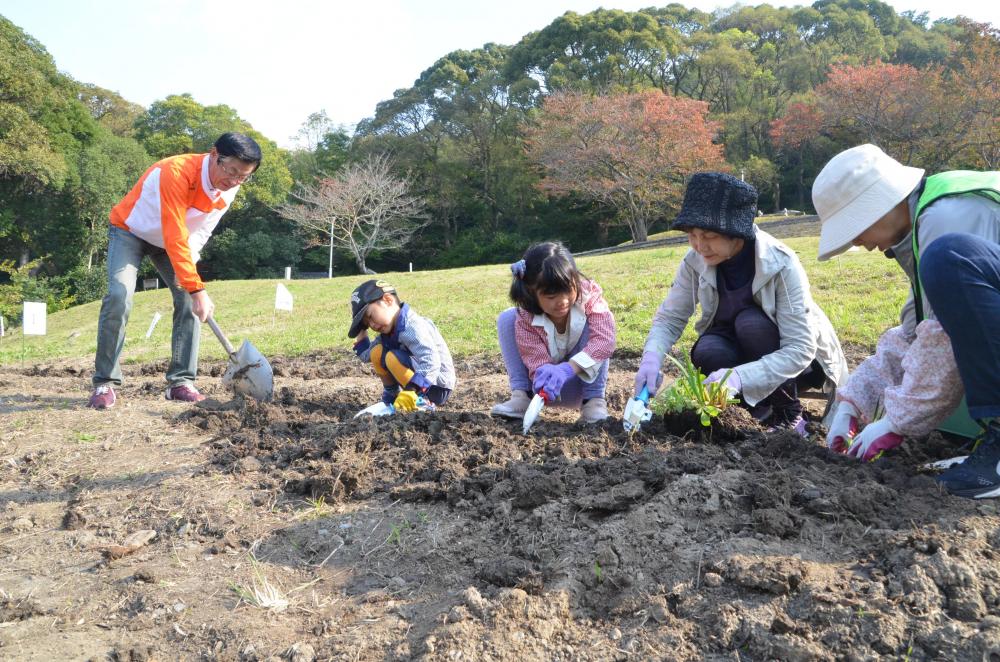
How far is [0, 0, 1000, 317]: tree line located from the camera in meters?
24.4

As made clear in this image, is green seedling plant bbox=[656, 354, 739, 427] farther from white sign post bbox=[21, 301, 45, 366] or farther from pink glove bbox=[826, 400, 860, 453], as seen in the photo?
white sign post bbox=[21, 301, 45, 366]

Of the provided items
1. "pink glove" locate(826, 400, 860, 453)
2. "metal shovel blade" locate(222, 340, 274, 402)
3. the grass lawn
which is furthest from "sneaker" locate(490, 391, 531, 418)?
the grass lawn

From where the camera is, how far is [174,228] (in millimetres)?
4559

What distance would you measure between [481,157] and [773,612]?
37026 millimetres

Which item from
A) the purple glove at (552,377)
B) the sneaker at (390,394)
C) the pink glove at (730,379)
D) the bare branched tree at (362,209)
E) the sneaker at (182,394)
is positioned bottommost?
the sneaker at (182,394)

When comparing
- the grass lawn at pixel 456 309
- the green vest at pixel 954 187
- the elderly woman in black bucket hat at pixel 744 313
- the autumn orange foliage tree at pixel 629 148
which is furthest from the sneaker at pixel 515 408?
the autumn orange foliage tree at pixel 629 148

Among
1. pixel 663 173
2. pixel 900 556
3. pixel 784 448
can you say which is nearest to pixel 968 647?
pixel 900 556

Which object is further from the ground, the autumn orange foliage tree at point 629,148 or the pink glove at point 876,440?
the autumn orange foliage tree at point 629,148

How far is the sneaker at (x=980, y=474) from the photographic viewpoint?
6.77 feet

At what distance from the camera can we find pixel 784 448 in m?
2.65

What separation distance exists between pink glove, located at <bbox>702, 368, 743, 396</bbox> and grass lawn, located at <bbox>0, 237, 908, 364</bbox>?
9.22 ft

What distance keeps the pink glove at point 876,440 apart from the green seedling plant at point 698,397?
528 millimetres

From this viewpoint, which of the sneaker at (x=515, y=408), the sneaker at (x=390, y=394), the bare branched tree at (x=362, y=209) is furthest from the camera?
the bare branched tree at (x=362, y=209)

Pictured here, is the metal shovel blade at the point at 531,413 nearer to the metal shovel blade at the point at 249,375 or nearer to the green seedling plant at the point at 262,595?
the green seedling plant at the point at 262,595
